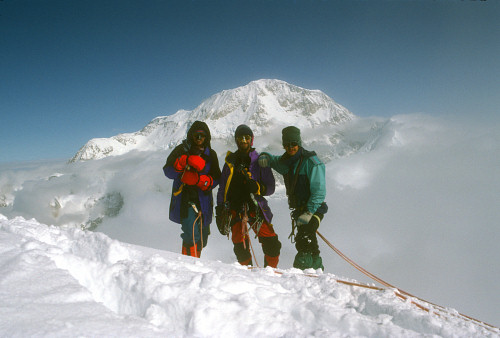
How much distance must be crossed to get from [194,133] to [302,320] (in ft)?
12.7

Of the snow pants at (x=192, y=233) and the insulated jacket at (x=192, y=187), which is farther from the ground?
the insulated jacket at (x=192, y=187)

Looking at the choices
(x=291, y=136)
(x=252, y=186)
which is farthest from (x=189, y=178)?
(x=291, y=136)

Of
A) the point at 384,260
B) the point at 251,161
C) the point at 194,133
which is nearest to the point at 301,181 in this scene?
the point at 251,161

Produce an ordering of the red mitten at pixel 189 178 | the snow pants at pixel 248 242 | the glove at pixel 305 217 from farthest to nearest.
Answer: the snow pants at pixel 248 242, the red mitten at pixel 189 178, the glove at pixel 305 217

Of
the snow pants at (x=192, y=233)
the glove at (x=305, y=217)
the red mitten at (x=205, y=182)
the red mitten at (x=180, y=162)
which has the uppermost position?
the red mitten at (x=180, y=162)

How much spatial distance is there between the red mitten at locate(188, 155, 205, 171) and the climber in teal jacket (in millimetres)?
1132


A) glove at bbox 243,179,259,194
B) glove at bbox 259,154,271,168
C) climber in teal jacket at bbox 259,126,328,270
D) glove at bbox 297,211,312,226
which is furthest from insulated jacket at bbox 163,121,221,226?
glove at bbox 297,211,312,226

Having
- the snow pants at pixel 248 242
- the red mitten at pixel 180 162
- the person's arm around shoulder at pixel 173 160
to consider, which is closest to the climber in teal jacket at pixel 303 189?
the snow pants at pixel 248 242

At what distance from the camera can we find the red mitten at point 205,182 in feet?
16.4

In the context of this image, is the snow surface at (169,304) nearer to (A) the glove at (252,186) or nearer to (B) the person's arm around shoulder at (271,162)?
(A) the glove at (252,186)

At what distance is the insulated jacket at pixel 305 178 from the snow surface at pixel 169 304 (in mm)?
2102

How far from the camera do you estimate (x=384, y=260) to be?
470 ft

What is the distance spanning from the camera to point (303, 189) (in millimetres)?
4797

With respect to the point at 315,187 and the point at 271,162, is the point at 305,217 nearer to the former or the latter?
the point at 315,187
